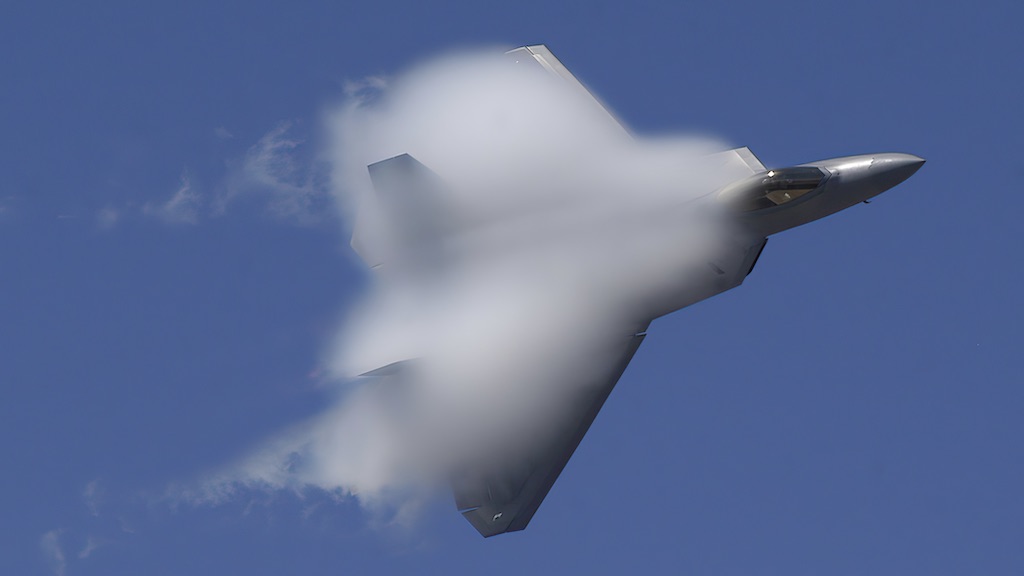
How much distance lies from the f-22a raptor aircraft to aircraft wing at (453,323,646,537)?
24 millimetres

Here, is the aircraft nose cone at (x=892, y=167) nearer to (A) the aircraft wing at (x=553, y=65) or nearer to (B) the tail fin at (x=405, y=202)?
(A) the aircraft wing at (x=553, y=65)

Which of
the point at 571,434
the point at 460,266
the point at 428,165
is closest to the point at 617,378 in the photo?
the point at 571,434

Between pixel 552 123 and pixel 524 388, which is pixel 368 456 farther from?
pixel 552 123

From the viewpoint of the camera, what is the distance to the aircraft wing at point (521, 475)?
41281 mm

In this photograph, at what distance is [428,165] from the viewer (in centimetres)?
4356

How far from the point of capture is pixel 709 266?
3962cm

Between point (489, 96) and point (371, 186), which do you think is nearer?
point (371, 186)

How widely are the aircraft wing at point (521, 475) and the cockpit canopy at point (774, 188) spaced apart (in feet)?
17.3

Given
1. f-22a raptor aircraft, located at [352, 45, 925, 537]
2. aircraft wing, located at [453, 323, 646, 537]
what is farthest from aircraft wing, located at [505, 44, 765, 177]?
aircraft wing, located at [453, 323, 646, 537]

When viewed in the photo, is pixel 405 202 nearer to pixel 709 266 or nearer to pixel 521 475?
pixel 521 475

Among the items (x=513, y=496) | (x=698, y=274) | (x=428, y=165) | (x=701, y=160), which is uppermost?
(x=428, y=165)

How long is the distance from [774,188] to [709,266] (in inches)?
92.6

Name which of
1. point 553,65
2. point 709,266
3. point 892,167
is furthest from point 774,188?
point 553,65

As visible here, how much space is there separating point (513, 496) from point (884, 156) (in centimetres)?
1197
